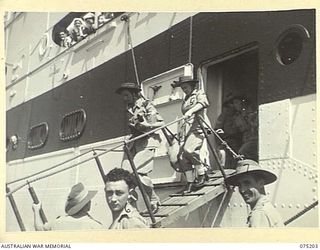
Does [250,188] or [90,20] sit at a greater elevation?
[90,20]

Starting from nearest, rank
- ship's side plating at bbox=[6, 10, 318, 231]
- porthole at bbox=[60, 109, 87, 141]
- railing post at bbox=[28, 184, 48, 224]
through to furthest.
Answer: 1. ship's side plating at bbox=[6, 10, 318, 231]
2. railing post at bbox=[28, 184, 48, 224]
3. porthole at bbox=[60, 109, 87, 141]

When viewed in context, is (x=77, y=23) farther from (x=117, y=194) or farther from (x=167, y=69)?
(x=117, y=194)

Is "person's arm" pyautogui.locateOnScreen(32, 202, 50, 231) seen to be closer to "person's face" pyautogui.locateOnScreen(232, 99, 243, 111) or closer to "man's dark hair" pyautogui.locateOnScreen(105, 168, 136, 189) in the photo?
"man's dark hair" pyautogui.locateOnScreen(105, 168, 136, 189)

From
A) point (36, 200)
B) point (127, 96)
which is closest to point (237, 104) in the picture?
point (127, 96)

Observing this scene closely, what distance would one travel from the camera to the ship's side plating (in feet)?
3.30

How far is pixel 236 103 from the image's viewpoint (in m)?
1.07

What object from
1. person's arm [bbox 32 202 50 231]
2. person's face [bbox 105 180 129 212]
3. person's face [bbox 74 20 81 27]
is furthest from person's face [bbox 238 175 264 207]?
person's face [bbox 74 20 81 27]

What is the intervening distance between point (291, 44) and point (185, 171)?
1.06 ft

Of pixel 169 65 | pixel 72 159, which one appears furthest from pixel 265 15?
pixel 72 159

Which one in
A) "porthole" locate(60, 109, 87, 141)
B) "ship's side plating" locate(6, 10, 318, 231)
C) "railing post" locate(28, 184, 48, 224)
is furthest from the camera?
"porthole" locate(60, 109, 87, 141)

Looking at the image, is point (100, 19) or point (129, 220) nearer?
point (129, 220)

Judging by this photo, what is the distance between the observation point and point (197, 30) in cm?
112

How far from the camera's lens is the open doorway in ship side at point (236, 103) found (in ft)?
3.43

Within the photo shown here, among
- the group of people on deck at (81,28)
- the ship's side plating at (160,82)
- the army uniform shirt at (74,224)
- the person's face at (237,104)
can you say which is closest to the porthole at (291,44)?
the ship's side plating at (160,82)
